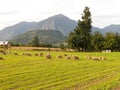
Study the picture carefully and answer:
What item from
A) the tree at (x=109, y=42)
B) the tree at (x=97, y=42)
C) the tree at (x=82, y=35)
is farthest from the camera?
the tree at (x=97, y=42)

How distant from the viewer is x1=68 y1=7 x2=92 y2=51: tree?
121 meters

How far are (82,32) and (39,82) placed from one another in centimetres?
10007

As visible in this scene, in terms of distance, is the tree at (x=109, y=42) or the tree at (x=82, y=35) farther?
the tree at (x=109, y=42)

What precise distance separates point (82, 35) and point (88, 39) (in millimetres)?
3015

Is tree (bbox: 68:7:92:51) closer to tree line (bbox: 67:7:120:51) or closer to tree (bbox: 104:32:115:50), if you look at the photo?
tree line (bbox: 67:7:120:51)

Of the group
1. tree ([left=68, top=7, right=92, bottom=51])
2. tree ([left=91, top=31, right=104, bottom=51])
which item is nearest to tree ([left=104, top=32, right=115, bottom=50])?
tree ([left=91, top=31, right=104, bottom=51])

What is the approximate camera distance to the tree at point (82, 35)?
121 meters

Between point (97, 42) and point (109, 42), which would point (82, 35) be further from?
point (109, 42)

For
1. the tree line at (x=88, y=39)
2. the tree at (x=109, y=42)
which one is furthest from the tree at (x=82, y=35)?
the tree at (x=109, y=42)

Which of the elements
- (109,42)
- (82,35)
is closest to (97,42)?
(109,42)

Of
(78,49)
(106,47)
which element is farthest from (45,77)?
(106,47)

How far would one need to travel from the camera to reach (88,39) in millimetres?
126812

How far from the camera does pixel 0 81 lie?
2800 cm

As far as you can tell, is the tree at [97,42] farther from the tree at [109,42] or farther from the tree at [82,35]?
the tree at [82,35]
